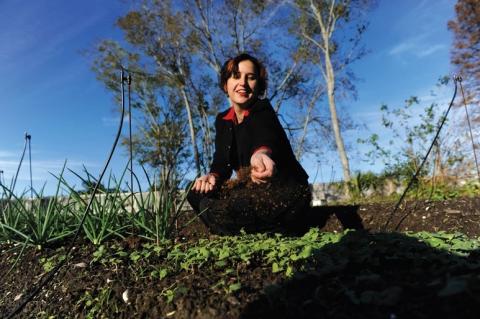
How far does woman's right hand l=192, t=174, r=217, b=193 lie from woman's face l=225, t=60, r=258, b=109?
60 centimetres

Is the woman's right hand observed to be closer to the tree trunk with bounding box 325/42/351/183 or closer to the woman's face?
the woman's face

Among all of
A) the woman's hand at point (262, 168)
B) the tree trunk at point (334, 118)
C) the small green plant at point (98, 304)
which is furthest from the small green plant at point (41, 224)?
the tree trunk at point (334, 118)

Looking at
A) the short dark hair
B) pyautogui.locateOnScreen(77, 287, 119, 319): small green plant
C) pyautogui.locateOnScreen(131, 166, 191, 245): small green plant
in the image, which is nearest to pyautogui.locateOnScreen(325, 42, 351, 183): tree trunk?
the short dark hair

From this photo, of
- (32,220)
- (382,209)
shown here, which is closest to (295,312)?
(32,220)

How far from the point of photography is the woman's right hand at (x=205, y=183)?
7.48 feet

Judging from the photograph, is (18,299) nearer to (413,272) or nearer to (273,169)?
(273,169)

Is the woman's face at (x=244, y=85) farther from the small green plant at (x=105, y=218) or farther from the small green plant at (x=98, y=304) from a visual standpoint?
the small green plant at (x=98, y=304)

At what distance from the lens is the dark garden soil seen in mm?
1019

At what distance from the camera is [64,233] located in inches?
92.8

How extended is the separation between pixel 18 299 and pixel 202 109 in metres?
15.5

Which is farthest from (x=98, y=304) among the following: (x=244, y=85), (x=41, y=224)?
(x=244, y=85)

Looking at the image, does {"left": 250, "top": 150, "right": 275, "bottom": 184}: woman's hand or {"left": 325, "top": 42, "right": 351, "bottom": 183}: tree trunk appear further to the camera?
{"left": 325, "top": 42, "right": 351, "bottom": 183}: tree trunk

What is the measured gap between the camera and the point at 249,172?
7.15ft

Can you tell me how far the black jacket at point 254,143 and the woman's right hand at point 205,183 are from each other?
33cm
